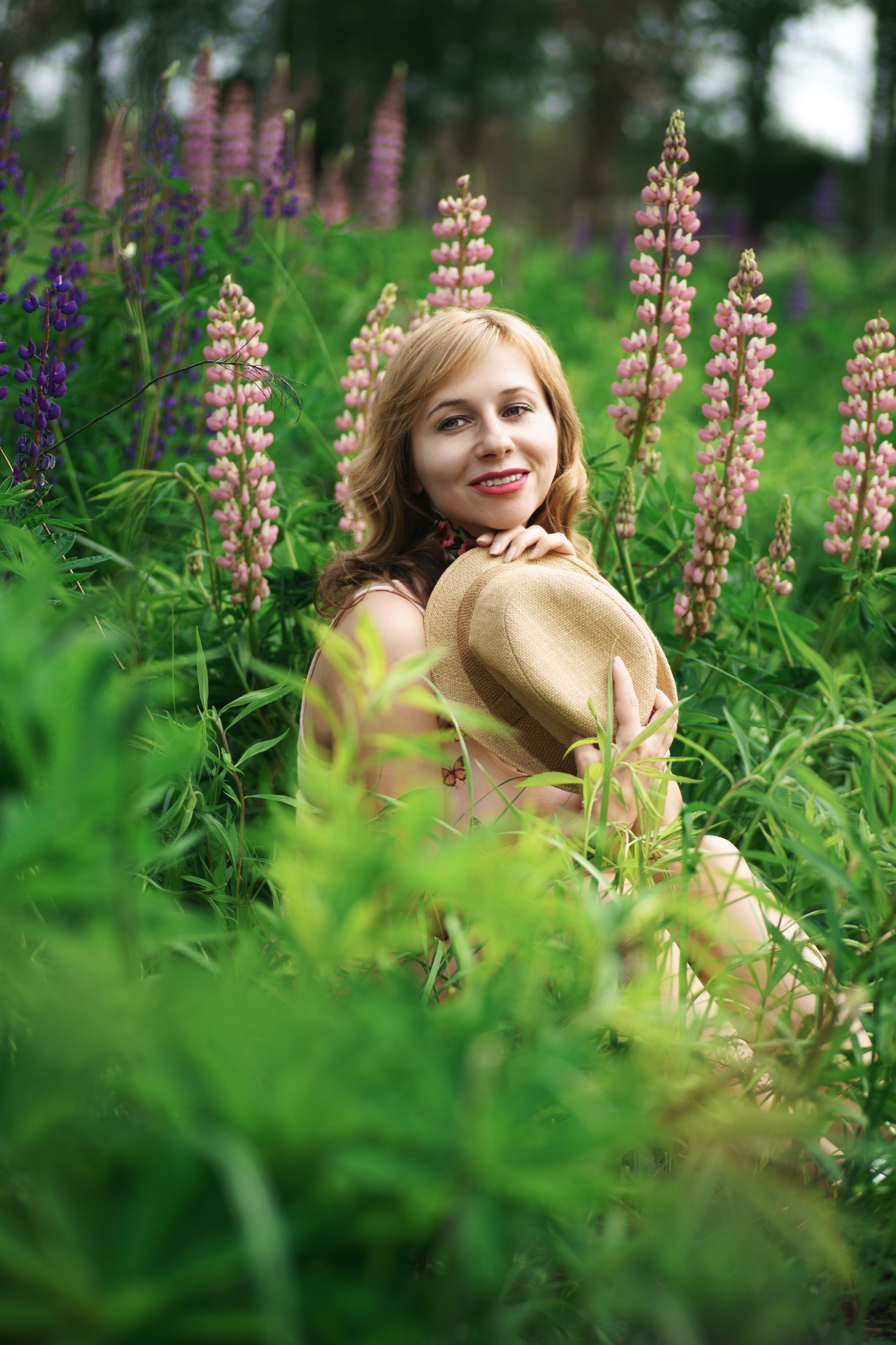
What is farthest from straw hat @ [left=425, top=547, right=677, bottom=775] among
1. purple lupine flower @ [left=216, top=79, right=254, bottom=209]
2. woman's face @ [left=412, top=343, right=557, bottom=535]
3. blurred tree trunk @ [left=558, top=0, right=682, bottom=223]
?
blurred tree trunk @ [left=558, top=0, right=682, bottom=223]

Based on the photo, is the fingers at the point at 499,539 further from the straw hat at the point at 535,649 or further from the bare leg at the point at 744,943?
the bare leg at the point at 744,943

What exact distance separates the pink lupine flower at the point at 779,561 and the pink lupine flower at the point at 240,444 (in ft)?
3.38

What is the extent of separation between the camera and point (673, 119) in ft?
6.60

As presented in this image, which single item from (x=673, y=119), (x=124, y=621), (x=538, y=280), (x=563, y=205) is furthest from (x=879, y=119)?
(x=124, y=621)

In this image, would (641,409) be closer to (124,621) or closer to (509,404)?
(509,404)

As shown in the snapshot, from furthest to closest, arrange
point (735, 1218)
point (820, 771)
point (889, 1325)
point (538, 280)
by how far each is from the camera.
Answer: point (538, 280), point (820, 771), point (889, 1325), point (735, 1218)

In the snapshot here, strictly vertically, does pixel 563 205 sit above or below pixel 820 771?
above

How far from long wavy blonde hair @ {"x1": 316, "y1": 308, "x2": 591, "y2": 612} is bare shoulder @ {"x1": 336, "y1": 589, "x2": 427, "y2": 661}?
6 centimetres

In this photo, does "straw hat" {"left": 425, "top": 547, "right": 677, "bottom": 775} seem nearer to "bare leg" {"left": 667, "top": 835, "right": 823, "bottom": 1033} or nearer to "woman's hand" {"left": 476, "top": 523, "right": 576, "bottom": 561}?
"woman's hand" {"left": 476, "top": 523, "right": 576, "bottom": 561}

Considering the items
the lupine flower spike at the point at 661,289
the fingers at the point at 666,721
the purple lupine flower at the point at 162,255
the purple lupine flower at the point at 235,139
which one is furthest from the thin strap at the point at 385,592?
the purple lupine flower at the point at 235,139

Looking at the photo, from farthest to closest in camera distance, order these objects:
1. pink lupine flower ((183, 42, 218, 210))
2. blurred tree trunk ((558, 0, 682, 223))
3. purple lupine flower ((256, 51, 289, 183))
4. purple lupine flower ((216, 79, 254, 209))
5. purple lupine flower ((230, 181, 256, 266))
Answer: blurred tree trunk ((558, 0, 682, 223)), purple lupine flower ((216, 79, 254, 209)), purple lupine flower ((256, 51, 289, 183)), pink lupine flower ((183, 42, 218, 210)), purple lupine flower ((230, 181, 256, 266))

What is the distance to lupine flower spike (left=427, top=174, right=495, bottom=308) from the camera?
226 cm

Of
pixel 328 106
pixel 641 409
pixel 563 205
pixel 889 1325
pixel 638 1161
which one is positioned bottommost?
pixel 889 1325

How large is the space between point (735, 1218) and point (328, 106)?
2183cm
